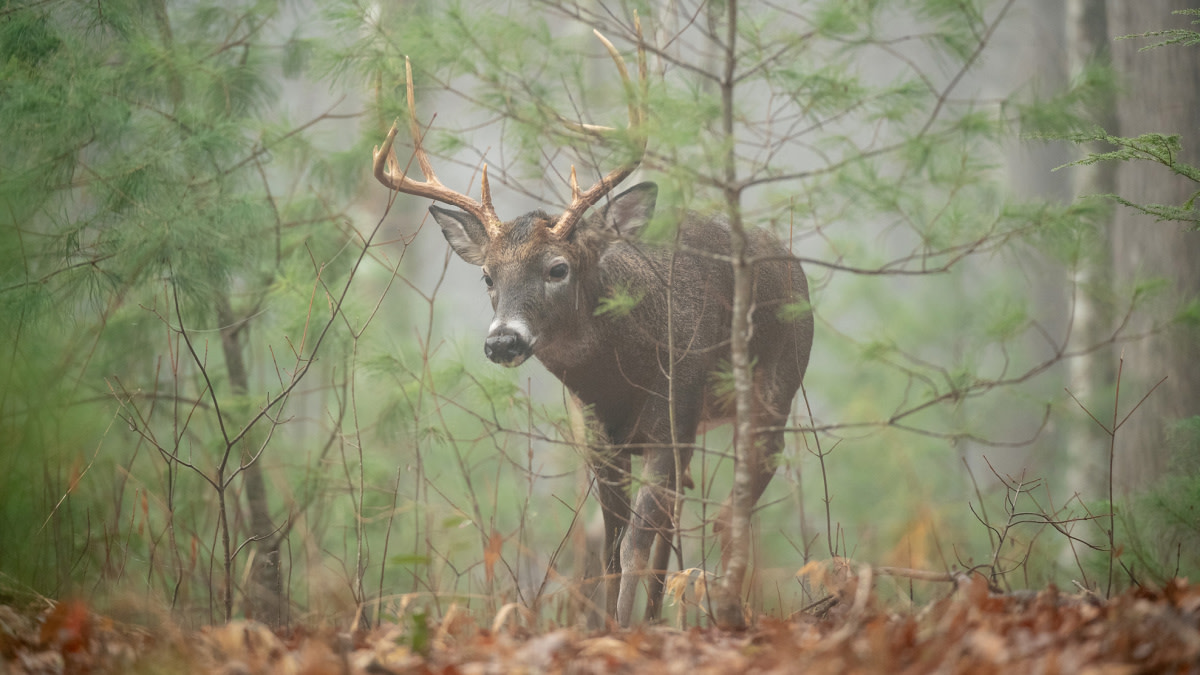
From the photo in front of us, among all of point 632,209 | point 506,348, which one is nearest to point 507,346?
point 506,348

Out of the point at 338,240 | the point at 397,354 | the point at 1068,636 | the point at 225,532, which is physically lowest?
the point at 1068,636

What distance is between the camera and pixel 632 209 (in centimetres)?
436

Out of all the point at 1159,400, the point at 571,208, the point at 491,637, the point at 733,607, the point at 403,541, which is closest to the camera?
the point at 491,637

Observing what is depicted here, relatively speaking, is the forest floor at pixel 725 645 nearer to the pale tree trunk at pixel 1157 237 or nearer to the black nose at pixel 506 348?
the black nose at pixel 506 348

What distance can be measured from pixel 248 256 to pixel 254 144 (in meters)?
0.67

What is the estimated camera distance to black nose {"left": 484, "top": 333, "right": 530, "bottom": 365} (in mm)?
3904

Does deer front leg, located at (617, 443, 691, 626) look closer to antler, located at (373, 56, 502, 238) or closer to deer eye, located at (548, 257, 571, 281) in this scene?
deer eye, located at (548, 257, 571, 281)

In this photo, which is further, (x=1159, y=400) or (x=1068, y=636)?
(x=1159, y=400)

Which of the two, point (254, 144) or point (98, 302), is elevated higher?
point (254, 144)

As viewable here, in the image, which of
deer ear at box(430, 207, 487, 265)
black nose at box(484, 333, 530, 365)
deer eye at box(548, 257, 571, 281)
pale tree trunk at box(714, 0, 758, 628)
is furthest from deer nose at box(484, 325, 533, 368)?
pale tree trunk at box(714, 0, 758, 628)

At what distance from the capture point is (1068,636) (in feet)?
7.41

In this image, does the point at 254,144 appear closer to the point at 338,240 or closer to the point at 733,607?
the point at 338,240

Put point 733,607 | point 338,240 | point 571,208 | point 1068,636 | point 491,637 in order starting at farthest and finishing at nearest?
point 338,240 → point 571,208 → point 733,607 → point 491,637 → point 1068,636

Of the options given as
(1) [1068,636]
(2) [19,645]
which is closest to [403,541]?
(2) [19,645]
